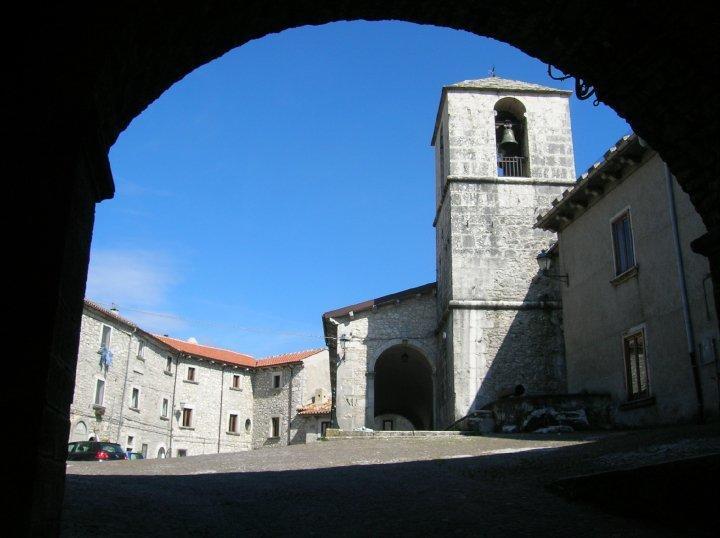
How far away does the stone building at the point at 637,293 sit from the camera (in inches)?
485

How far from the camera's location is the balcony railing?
23125 mm

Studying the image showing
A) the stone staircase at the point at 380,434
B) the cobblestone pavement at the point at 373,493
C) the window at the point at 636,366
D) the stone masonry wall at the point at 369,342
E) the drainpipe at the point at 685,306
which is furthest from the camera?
the stone masonry wall at the point at 369,342

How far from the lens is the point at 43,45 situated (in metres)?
3.64

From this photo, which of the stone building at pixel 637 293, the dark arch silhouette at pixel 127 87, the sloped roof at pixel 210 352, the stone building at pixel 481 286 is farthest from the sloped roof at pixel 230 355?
the dark arch silhouette at pixel 127 87

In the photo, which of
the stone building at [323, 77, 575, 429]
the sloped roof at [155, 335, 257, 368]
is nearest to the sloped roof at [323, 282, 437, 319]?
the stone building at [323, 77, 575, 429]

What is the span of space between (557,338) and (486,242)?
3.68m

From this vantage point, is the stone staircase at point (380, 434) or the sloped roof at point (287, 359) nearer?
the stone staircase at point (380, 434)

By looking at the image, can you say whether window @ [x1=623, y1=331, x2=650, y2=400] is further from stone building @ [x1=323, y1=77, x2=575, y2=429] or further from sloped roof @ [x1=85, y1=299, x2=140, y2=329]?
sloped roof @ [x1=85, y1=299, x2=140, y2=329]

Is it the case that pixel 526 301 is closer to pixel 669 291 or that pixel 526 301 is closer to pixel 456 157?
pixel 456 157

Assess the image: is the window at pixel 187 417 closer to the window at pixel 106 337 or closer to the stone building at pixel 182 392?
the stone building at pixel 182 392

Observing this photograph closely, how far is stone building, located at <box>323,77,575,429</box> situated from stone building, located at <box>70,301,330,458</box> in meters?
14.0

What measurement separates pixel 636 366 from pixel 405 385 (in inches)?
666

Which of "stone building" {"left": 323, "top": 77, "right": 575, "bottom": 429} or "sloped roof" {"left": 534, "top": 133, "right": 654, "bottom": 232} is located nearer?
"sloped roof" {"left": 534, "top": 133, "right": 654, "bottom": 232}

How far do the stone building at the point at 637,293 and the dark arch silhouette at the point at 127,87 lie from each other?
7.63 meters
